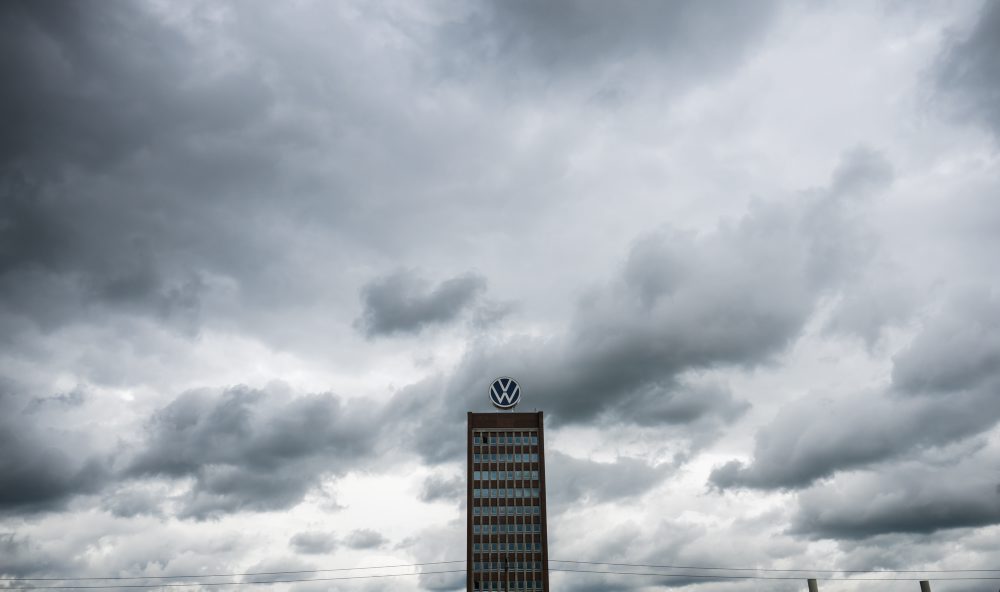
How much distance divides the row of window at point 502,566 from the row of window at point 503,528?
6531 mm

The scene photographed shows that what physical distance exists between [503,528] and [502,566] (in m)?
8.03

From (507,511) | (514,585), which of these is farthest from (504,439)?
(514,585)

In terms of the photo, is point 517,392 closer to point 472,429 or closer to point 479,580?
point 472,429

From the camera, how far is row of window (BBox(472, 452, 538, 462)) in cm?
17862

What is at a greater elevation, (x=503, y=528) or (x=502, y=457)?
(x=502, y=457)

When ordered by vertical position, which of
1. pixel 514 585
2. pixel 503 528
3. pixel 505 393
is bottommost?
pixel 514 585

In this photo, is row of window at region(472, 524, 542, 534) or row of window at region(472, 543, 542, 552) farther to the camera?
row of window at region(472, 524, 542, 534)

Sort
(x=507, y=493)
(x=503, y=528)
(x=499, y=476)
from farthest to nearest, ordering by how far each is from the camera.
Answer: (x=499, y=476), (x=507, y=493), (x=503, y=528)

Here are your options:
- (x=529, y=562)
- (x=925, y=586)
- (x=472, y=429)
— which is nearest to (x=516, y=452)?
(x=472, y=429)

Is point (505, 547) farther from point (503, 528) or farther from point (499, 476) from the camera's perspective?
point (499, 476)

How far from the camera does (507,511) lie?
173375 millimetres

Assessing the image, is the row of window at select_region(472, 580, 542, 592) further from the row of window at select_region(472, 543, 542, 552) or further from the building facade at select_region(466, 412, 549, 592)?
the row of window at select_region(472, 543, 542, 552)

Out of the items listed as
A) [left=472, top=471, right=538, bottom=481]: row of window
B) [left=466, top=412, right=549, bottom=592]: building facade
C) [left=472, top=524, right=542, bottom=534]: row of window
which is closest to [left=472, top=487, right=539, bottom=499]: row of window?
[left=466, top=412, right=549, bottom=592]: building facade

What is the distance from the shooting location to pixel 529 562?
Answer: 169875 mm
